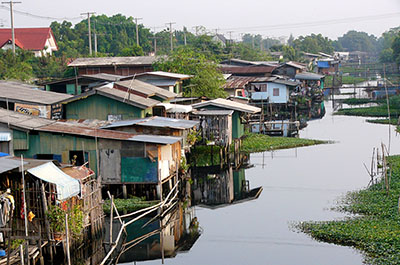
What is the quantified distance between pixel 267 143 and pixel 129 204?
47.2 feet

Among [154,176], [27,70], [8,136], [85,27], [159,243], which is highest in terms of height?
[85,27]

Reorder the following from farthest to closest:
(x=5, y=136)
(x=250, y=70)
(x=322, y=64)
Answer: (x=322, y=64)
(x=250, y=70)
(x=5, y=136)

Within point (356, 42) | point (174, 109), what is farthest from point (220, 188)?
point (356, 42)

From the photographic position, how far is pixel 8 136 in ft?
59.2

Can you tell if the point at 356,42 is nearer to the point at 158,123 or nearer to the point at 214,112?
the point at 214,112

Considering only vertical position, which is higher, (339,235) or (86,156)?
(86,156)

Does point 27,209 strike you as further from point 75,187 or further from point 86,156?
point 86,156

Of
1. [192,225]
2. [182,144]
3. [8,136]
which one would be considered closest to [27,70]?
[182,144]

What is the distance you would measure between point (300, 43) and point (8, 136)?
8214 cm

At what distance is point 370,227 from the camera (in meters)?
15.6

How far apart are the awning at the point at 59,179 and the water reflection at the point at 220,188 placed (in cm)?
767

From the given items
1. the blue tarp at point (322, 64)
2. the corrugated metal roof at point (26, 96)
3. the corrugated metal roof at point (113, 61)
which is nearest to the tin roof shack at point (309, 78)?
the blue tarp at point (322, 64)

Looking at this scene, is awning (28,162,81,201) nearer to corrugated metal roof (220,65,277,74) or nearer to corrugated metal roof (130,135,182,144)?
corrugated metal roof (130,135,182,144)

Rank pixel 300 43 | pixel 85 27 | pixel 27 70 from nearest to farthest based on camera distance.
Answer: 1. pixel 27 70
2. pixel 85 27
3. pixel 300 43
